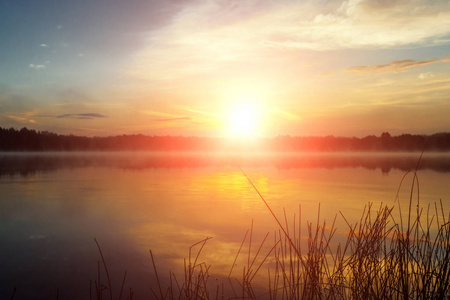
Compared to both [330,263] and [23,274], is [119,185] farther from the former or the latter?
[330,263]

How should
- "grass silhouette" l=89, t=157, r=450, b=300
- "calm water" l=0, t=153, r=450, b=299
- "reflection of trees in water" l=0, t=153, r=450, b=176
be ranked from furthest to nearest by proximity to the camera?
"reflection of trees in water" l=0, t=153, r=450, b=176, "calm water" l=0, t=153, r=450, b=299, "grass silhouette" l=89, t=157, r=450, b=300

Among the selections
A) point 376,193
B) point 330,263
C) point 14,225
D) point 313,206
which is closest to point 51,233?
point 14,225

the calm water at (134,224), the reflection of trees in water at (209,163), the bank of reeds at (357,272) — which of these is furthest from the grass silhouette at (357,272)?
the reflection of trees in water at (209,163)

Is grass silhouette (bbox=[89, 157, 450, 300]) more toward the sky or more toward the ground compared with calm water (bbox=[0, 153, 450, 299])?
more toward the sky

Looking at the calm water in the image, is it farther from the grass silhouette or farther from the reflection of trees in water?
the reflection of trees in water

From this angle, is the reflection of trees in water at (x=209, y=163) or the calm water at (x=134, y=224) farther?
the reflection of trees in water at (x=209, y=163)

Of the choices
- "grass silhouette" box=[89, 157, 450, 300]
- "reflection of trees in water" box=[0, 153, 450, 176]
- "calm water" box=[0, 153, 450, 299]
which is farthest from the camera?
"reflection of trees in water" box=[0, 153, 450, 176]

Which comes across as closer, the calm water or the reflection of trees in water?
the calm water

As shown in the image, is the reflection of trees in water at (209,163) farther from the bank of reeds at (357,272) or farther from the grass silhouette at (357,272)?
the grass silhouette at (357,272)

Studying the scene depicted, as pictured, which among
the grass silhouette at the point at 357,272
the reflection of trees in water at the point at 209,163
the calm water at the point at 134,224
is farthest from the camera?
the reflection of trees in water at the point at 209,163

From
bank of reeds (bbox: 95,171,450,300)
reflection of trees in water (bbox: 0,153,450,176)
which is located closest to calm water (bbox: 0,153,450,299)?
bank of reeds (bbox: 95,171,450,300)

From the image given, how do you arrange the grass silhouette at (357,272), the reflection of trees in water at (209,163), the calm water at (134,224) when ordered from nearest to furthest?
the grass silhouette at (357,272)
the calm water at (134,224)
the reflection of trees in water at (209,163)

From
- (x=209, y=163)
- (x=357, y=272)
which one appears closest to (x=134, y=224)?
(x=357, y=272)

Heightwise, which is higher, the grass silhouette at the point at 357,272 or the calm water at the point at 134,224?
the grass silhouette at the point at 357,272
